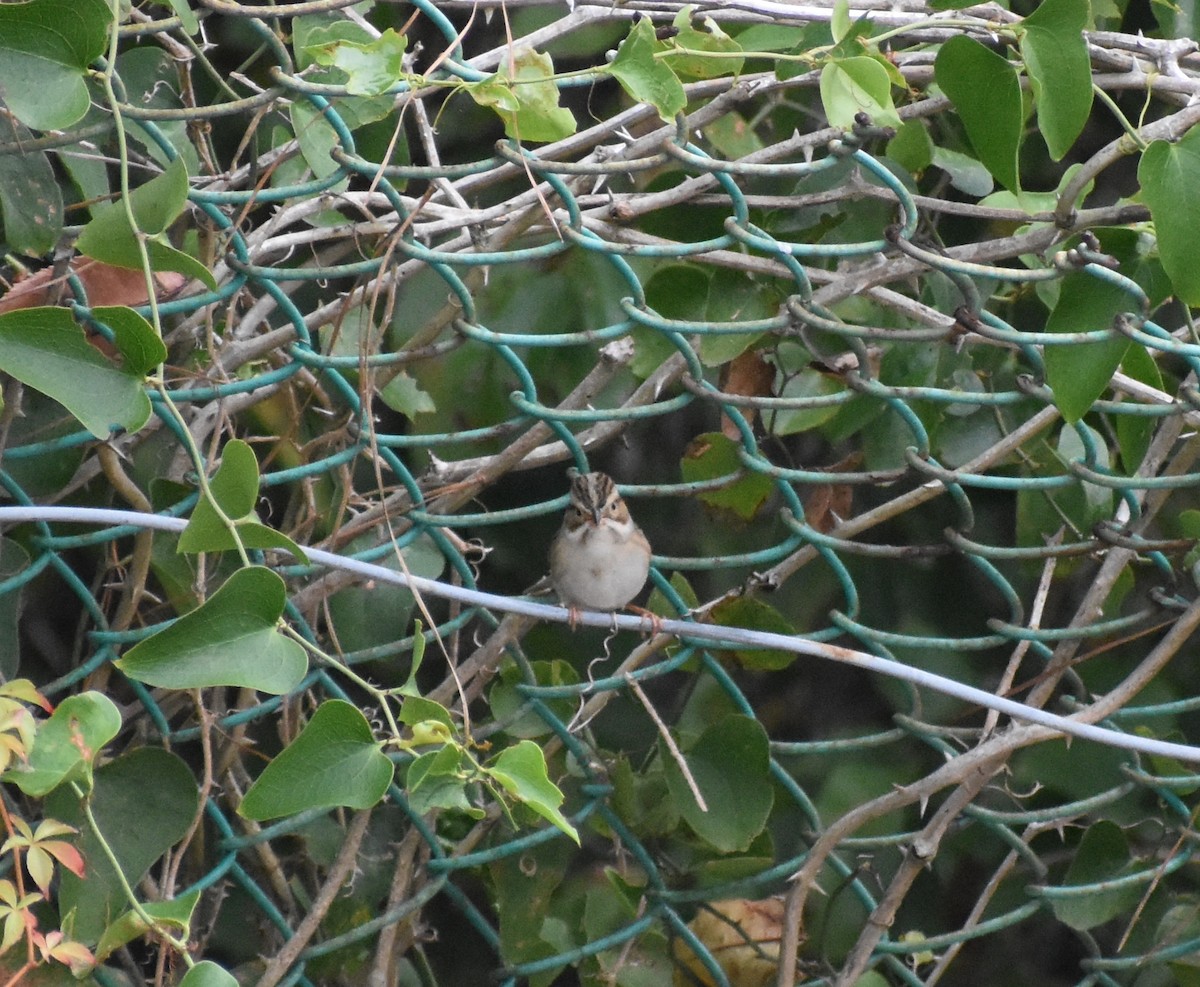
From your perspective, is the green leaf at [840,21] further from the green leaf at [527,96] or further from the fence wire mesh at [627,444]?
the green leaf at [527,96]

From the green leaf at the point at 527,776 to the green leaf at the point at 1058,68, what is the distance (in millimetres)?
987

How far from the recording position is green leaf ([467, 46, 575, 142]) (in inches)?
63.8

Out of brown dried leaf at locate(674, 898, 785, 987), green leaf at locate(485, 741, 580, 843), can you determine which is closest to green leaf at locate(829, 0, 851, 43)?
green leaf at locate(485, 741, 580, 843)

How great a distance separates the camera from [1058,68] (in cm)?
169

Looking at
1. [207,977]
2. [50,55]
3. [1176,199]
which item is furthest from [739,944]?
[50,55]

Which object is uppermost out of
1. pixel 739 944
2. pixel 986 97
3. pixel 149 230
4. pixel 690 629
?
pixel 986 97

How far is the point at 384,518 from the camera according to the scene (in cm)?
207

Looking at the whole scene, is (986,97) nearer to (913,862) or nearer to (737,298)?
(737,298)

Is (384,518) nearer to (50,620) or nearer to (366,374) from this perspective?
(366,374)

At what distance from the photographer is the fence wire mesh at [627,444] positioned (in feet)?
6.17

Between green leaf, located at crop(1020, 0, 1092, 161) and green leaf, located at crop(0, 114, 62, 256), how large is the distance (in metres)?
1.34

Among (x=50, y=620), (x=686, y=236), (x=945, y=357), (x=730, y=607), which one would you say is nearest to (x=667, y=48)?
(x=686, y=236)

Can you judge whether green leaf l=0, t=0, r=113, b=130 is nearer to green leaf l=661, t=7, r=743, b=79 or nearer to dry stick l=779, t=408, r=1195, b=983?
green leaf l=661, t=7, r=743, b=79

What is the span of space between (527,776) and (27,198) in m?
1.09
